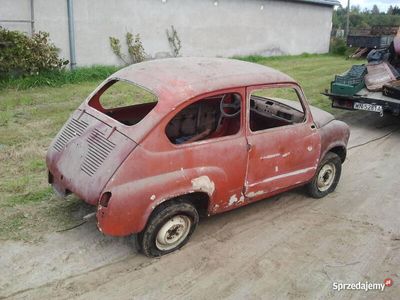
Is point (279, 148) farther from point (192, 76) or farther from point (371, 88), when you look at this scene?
point (371, 88)

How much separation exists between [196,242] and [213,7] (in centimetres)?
1262

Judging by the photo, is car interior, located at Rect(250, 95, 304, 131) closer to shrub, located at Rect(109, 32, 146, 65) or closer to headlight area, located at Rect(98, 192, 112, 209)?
headlight area, located at Rect(98, 192, 112, 209)

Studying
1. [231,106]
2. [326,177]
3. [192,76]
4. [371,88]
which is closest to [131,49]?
[371,88]

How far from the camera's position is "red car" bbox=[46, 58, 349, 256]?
3877 millimetres

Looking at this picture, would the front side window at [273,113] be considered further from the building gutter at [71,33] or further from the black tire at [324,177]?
the building gutter at [71,33]

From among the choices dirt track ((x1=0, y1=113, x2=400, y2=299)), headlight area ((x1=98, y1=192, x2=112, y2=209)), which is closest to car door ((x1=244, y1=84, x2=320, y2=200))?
dirt track ((x1=0, y1=113, x2=400, y2=299))

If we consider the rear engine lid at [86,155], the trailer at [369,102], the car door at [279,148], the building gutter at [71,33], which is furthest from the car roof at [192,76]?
the building gutter at [71,33]

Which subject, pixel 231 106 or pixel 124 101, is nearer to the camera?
pixel 231 106

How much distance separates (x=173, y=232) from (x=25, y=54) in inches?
304

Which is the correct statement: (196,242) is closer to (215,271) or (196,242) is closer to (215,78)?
(215,271)

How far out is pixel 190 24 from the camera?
14969 millimetres

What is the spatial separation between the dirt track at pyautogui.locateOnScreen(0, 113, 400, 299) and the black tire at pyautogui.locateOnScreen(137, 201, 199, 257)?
0.32 ft

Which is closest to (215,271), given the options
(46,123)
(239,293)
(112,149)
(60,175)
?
(239,293)

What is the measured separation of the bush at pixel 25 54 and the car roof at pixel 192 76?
6259 millimetres
